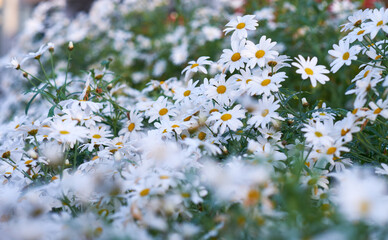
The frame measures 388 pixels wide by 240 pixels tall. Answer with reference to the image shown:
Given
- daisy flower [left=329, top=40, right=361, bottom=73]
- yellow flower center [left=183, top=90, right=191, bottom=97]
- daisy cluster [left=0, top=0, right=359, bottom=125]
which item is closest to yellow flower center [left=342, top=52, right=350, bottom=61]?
daisy flower [left=329, top=40, right=361, bottom=73]

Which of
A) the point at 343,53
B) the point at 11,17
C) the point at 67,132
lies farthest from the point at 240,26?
the point at 11,17

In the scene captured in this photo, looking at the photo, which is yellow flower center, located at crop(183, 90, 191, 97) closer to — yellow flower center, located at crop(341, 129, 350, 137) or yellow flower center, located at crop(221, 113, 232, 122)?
yellow flower center, located at crop(221, 113, 232, 122)

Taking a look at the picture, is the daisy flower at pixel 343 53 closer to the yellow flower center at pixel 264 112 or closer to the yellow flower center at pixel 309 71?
the yellow flower center at pixel 309 71

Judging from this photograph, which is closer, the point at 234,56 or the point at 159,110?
the point at 234,56

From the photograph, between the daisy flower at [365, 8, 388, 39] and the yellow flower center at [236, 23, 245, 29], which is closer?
the daisy flower at [365, 8, 388, 39]

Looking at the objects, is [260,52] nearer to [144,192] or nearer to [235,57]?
[235,57]

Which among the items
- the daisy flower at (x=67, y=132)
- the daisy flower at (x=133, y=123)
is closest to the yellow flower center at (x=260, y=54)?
the daisy flower at (x=133, y=123)

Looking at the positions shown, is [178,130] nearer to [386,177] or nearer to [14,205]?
[14,205]

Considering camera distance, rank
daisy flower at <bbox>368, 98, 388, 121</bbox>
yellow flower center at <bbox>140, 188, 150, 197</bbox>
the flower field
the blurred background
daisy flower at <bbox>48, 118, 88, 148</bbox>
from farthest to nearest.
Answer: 1. the blurred background
2. daisy flower at <bbox>48, 118, 88, 148</bbox>
3. daisy flower at <bbox>368, 98, 388, 121</bbox>
4. yellow flower center at <bbox>140, 188, 150, 197</bbox>
5. the flower field

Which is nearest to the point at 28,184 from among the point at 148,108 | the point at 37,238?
the point at 148,108
